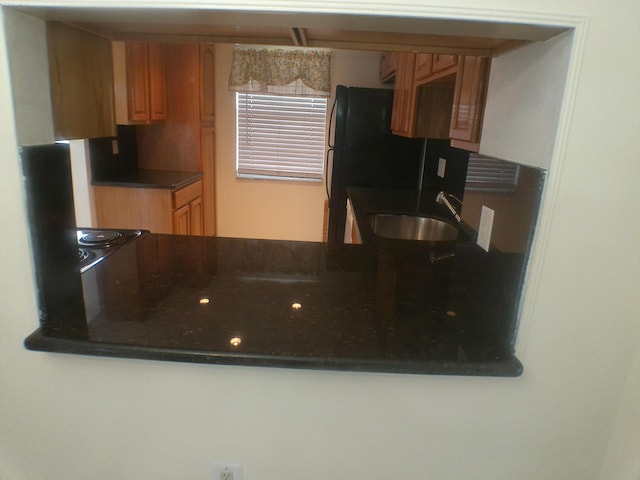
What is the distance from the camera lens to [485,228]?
3.68ft

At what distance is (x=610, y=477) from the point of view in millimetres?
1018

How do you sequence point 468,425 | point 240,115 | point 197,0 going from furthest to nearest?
point 240,115 < point 468,425 < point 197,0

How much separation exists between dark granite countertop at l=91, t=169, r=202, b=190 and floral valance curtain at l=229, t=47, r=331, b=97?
3.36 feet

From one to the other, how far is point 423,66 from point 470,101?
0.91 metres

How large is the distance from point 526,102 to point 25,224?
3.84 ft

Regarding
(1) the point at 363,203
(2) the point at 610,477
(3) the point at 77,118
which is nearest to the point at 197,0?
(3) the point at 77,118

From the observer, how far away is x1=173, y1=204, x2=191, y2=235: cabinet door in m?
3.18

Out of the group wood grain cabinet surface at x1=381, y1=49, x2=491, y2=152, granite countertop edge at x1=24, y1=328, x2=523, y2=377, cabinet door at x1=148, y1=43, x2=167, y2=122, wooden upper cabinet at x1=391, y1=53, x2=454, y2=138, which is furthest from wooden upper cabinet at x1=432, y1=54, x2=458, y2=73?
cabinet door at x1=148, y1=43, x2=167, y2=122

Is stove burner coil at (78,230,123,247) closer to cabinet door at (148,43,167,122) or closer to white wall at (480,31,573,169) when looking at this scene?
white wall at (480,31,573,169)

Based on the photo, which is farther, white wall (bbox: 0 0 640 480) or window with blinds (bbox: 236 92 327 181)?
window with blinds (bbox: 236 92 327 181)

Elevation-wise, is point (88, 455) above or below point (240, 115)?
below

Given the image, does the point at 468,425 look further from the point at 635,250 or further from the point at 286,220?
the point at 286,220

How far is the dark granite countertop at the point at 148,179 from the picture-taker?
3.01 m

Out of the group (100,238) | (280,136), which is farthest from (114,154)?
(100,238)
